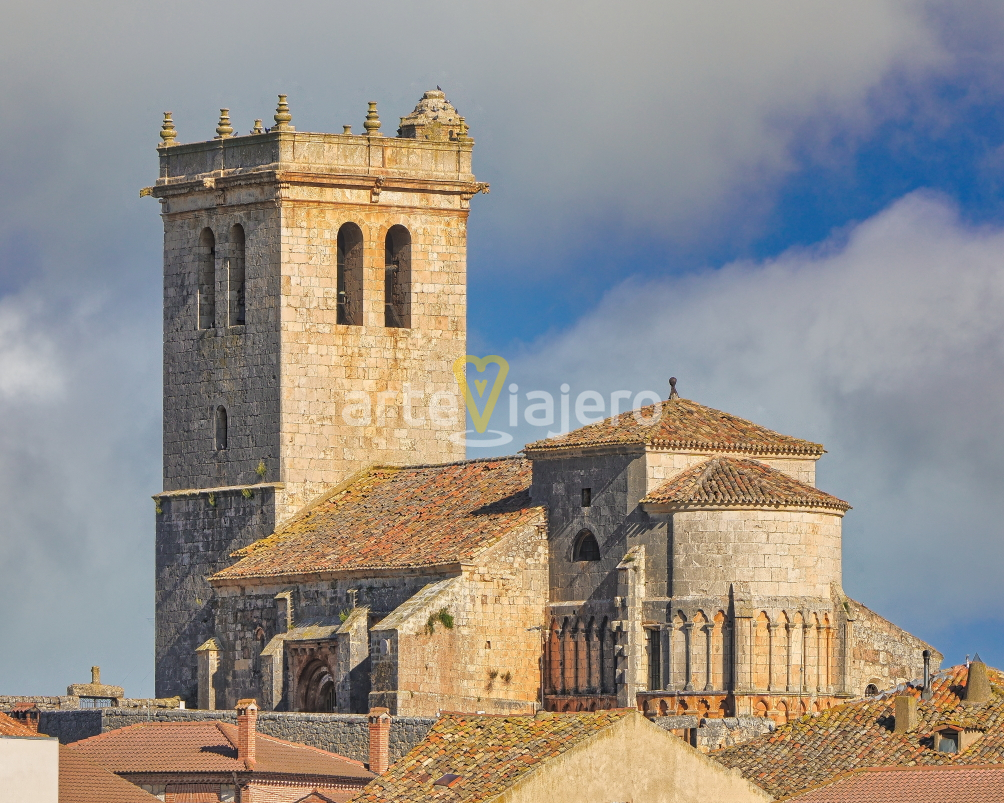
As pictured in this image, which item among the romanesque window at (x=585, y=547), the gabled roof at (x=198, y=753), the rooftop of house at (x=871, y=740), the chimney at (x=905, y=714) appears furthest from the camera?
the romanesque window at (x=585, y=547)

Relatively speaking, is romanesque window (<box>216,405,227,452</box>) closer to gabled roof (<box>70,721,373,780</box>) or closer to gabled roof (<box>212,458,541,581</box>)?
gabled roof (<box>212,458,541,581</box>)

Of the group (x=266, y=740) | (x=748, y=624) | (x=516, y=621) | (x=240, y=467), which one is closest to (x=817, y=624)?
(x=748, y=624)

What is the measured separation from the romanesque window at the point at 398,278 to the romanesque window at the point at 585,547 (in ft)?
36.5

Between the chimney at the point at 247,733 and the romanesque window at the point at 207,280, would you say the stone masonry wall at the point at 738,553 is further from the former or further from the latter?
the romanesque window at the point at 207,280

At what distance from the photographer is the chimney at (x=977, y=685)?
189ft

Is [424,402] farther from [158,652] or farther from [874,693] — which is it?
[874,693]

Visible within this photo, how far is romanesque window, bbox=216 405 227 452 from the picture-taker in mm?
73000

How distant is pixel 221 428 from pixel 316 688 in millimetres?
8623

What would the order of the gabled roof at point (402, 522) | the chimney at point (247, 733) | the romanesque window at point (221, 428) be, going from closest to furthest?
the chimney at point (247, 733) < the gabled roof at point (402, 522) < the romanesque window at point (221, 428)

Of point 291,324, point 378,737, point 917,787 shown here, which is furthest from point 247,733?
point 917,787

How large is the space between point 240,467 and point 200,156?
6709 mm

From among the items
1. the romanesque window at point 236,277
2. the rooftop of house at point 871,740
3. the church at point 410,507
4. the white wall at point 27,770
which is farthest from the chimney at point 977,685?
the romanesque window at point 236,277

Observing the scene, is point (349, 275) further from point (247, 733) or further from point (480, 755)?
point (480, 755)

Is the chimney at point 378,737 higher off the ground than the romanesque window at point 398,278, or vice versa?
the romanesque window at point 398,278
